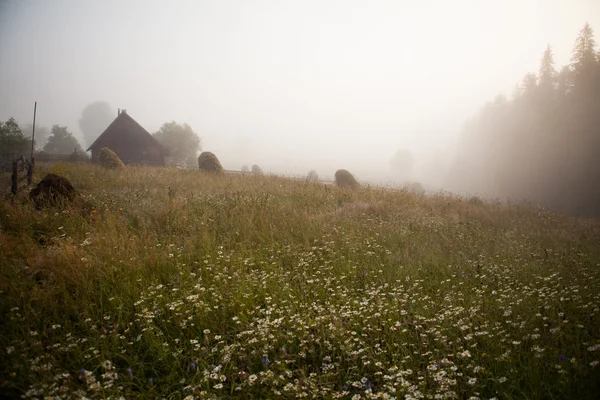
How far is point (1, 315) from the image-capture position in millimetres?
3584

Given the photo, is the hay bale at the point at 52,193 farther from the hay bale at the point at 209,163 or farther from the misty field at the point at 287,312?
the hay bale at the point at 209,163

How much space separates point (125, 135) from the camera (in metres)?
34.6

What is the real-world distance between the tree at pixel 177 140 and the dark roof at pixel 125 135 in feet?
61.1

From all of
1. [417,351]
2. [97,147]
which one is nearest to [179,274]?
[417,351]

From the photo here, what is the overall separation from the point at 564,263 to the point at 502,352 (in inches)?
145

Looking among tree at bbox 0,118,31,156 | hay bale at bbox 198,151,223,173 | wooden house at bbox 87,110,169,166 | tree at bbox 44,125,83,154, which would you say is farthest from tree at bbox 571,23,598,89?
tree at bbox 44,125,83,154

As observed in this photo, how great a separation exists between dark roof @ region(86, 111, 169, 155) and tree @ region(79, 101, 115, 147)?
287 feet

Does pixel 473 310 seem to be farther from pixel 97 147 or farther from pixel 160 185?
pixel 97 147

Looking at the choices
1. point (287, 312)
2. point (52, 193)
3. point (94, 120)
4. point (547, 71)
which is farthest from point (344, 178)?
point (94, 120)

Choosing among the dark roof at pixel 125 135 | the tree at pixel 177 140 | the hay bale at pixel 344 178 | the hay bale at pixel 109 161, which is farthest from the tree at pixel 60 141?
the hay bale at pixel 344 178

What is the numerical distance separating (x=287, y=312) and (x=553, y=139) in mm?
42870

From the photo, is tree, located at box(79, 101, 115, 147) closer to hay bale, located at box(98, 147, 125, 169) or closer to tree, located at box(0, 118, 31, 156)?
tree, located at box(0, 118, 31, 156)

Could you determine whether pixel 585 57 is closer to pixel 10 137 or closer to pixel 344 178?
pixel 344 178

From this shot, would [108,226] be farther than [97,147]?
No
